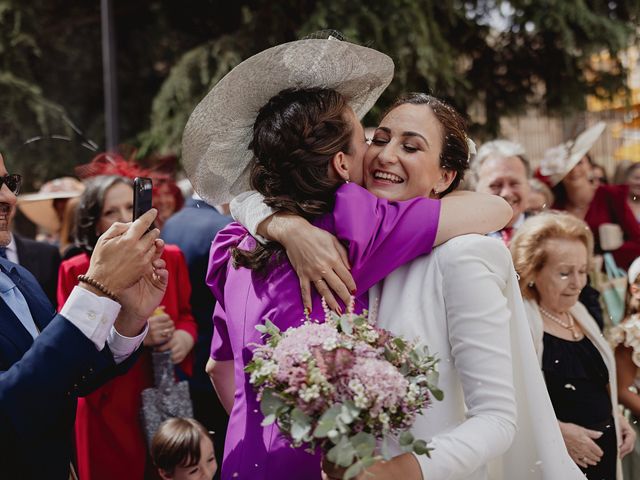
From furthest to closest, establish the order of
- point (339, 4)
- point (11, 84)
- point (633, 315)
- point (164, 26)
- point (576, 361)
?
1. point (164, 26)
2. point (11, 84)
3. point (339, 4)
4. point (633, 315)
5. point (576, 361)

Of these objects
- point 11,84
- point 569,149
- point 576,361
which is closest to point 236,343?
point 576,361

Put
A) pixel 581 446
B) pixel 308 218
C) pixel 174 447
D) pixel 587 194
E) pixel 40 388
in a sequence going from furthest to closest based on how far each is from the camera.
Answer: pixel 587 194
pixel 174 447
pixel 581 446
pixel 308 218
pixel 40 388

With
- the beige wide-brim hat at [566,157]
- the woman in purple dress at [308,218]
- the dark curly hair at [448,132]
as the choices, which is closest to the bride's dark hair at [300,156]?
the woman in purple dress at [308,218]

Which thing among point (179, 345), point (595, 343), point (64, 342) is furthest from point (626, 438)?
point (64, 342)

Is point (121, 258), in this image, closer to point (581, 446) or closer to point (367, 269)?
point (367, 269)

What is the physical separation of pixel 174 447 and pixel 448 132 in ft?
6.54

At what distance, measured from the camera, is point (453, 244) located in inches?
86.4

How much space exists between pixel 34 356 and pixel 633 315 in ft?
9.97

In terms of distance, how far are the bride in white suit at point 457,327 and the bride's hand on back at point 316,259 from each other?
0.05ft

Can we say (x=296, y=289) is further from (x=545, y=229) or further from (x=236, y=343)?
(x=545, y=229)

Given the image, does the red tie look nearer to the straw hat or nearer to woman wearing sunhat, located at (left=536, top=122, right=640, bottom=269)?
woman wearing sunhat, located at (left=536, top=122, right=640, bottom=269)

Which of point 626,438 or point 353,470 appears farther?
point 626,438

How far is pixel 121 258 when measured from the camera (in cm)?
222

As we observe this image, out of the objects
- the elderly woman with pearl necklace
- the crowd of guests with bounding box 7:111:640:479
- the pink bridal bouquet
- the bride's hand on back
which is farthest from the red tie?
the pink bridal bouquet
